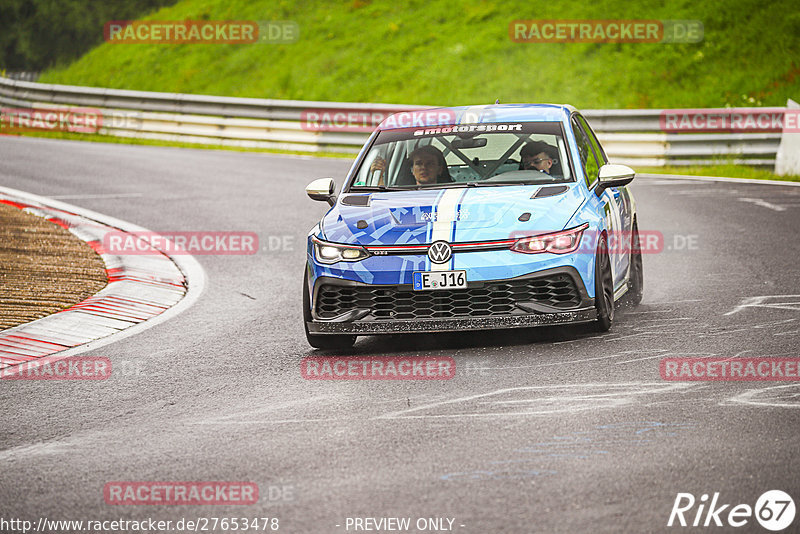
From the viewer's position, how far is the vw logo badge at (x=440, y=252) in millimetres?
7590

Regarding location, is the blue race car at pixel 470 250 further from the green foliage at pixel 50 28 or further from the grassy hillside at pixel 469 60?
the green foliage at pixel 50 28

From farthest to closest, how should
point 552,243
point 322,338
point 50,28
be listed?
point 50,28
point 322,338
point 552,243

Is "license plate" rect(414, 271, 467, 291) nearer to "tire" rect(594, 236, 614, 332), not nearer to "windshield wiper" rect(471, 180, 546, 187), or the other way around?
"tire" rect(594, 236, 614, 332)

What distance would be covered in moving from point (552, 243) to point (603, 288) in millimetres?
562

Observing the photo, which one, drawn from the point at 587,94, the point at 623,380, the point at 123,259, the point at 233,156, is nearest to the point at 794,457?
the point at 623,380

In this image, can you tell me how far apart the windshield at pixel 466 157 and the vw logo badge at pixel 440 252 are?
1.12m

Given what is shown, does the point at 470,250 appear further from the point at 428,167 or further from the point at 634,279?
the point at 634,279

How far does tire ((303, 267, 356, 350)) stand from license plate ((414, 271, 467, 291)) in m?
0.83

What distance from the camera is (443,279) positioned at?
24.8ft

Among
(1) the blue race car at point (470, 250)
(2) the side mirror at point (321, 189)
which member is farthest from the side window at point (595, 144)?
(2) the side mirror at point (321, 189)

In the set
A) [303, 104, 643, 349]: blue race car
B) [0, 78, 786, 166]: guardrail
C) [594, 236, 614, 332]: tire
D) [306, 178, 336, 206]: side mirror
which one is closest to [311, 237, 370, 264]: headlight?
[303, 104, 643, 349]: blue race car

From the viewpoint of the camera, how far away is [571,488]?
15.9ft

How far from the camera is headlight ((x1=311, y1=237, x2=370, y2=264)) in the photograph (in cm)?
780

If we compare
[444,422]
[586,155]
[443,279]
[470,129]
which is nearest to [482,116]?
[470,129]
